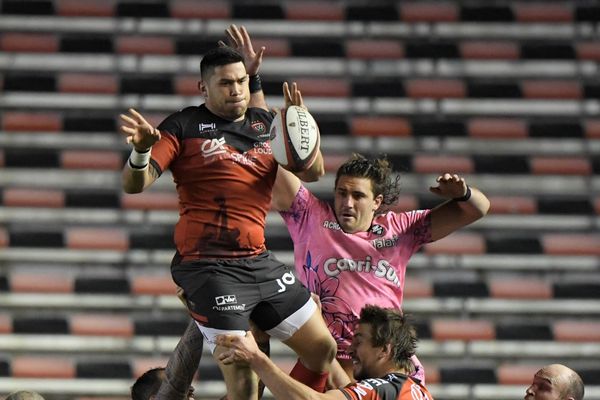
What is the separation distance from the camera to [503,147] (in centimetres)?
901

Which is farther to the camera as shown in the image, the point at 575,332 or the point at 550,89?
the point at 550,89

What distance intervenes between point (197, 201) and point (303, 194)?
856 mm

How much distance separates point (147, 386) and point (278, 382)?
1162 millimetres

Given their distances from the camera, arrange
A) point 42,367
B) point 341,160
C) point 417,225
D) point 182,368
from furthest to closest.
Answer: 1. point 341,160
2. point 42,367
3. point 417,225
4. point 182,368

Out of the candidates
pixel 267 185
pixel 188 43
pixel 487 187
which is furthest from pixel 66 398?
pixel 267 185

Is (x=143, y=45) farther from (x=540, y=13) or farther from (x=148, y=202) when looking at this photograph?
(x=540, y=13)

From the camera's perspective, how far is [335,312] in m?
5.46

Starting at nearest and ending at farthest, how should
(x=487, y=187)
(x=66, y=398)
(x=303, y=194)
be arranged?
(x=303, y=194)
(x=66, y=398)
(x=487, y=187)

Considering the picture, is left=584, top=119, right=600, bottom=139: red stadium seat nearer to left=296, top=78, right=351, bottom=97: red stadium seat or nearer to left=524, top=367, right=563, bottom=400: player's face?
left=296, top=78, right=351, bottom=97: red stadium seat

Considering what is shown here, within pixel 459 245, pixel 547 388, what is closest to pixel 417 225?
pixel 547 388

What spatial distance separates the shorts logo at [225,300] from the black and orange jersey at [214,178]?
6.5 inches

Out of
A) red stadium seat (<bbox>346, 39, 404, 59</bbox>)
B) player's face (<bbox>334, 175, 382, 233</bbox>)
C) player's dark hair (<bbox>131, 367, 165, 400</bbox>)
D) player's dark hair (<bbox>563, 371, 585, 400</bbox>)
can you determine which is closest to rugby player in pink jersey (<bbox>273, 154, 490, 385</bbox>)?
player's face (<bbox>334, 175, 382, 233</bbox>)

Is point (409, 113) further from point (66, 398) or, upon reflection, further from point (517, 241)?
point (66, 398)

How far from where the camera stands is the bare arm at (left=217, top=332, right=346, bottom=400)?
175 inches
